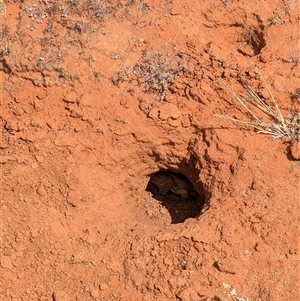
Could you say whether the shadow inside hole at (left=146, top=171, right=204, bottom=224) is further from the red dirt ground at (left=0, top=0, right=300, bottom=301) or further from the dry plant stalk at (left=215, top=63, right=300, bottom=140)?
the dry plant stalk at (left=215, top=63, right=300, bottom=140)

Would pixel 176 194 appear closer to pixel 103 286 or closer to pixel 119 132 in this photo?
pixel 119 132

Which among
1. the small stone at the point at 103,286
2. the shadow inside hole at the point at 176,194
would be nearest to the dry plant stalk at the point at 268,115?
the shadow inside hole at the point at 176,194

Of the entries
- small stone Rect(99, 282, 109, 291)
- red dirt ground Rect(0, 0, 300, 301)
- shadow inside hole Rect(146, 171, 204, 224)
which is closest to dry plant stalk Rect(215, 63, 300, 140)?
red dirt ground Rect(0, 0, 300, 301)

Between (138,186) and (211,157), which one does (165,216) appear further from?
(211,157)

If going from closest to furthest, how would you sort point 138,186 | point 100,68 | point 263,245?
A: 1. point 263,245
2. point 100,68
3. point 138,186

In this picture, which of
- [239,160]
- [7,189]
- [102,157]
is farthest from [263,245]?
[7,189]

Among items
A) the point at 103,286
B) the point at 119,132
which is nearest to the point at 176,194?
the point at 119,132
